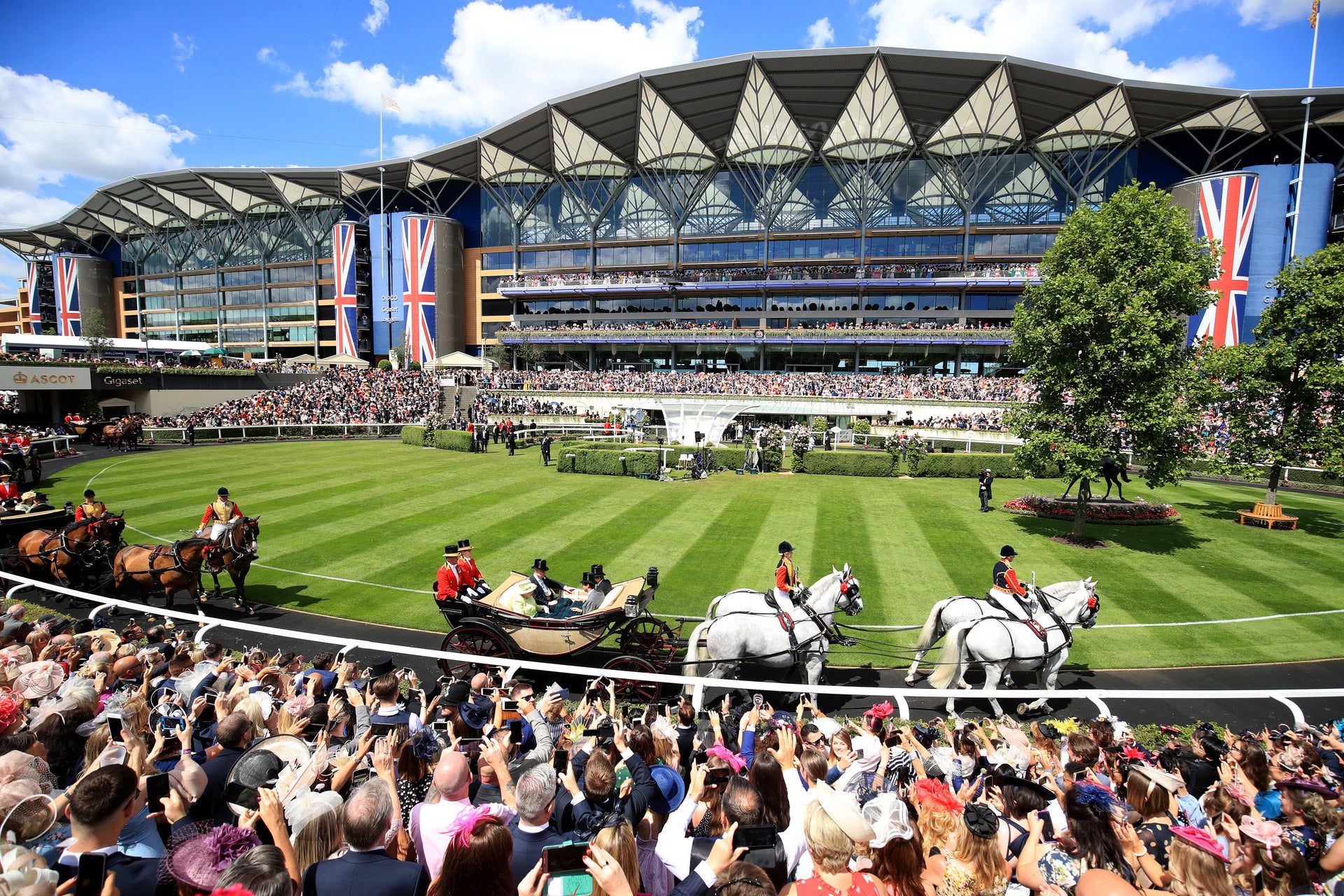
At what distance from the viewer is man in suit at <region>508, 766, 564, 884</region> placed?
117 inches

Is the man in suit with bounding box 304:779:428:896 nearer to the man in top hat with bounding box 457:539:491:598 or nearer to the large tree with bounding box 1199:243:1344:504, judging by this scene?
the man in top hat with bounding box 457:539:491:598

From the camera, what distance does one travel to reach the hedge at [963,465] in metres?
25.8

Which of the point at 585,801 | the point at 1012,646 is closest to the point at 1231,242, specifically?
the point at 1012,646

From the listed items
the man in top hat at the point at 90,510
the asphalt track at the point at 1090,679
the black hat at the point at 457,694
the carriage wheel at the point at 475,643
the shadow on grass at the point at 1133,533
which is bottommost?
the asphalt track at the point at 1090,679

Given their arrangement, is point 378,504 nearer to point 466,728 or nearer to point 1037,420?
point 466,728

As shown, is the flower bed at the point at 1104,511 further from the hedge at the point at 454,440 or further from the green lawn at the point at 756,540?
the hedge at the point at 454,440

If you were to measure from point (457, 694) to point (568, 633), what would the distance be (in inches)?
81.9

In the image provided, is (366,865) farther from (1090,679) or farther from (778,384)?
(778,384)

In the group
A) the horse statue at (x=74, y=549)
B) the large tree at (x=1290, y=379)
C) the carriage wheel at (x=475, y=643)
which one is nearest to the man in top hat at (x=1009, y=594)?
the carriage wheel at (x=475, y=643)

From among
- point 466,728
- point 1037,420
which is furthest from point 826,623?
point 1037,420

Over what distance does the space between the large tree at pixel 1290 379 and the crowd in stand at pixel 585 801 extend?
1703 centimetres

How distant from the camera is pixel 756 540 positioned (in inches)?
615

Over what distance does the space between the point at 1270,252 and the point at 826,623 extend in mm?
56440

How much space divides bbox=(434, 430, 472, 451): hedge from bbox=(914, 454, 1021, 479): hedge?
2196 centimetres
